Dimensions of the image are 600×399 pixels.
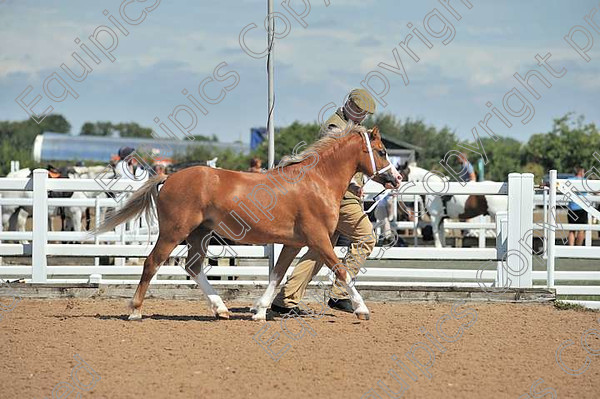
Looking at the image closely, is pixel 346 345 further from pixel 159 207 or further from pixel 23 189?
pixel 23 189

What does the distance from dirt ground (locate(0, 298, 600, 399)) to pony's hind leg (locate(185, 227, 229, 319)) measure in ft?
0.57

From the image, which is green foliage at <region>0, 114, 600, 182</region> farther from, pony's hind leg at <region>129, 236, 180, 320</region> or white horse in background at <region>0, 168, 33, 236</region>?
pony's hind leg at <region>129, 236, 180, 320</region>

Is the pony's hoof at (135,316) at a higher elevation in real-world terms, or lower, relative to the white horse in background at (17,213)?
lower

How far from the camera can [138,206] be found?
8.12 m

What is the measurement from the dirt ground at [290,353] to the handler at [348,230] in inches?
16.4

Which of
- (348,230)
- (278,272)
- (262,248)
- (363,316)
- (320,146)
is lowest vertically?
(363,316)

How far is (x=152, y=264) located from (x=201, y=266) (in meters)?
0.56

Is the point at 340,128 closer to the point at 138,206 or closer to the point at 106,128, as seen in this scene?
the point at 138,206

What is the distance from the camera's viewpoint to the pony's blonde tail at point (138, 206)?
806 centimetres

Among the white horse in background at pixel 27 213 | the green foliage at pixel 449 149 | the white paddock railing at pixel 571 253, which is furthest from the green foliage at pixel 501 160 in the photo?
the white paddock railing at pixel 571 253

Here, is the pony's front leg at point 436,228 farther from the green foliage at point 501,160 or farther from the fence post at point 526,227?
the green foliage at point 501,160

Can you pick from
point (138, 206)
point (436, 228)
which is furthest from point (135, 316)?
point (436, 228)

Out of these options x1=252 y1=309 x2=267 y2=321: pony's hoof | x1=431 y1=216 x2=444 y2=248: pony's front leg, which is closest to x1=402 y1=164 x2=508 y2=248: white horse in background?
x1=431 y1=216 x2=444 y2=248: pony's front leg

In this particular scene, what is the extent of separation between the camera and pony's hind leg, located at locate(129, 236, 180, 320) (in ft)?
25.5
